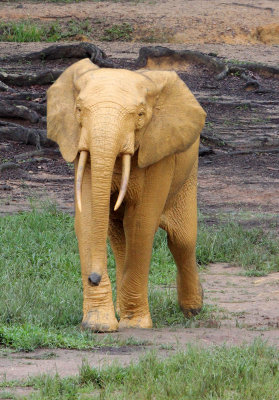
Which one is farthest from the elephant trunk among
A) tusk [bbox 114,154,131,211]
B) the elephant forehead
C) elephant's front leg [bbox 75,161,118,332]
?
the elephant forehead

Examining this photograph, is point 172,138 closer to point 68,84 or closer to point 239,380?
point 68,84

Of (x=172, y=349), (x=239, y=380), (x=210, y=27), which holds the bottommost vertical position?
(x=210, y=27)

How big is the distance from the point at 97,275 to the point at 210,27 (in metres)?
17.4

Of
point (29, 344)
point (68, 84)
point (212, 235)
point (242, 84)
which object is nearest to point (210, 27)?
point (242, 84)

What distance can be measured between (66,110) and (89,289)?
116 centimetres

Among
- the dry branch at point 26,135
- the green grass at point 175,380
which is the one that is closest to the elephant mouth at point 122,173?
the green grass at point 175,380

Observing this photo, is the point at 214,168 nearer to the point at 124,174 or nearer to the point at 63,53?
the point at 63,53

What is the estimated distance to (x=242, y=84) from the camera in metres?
18.7

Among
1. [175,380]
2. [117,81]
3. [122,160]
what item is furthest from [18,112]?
[175,380]

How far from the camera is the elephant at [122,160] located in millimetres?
5410

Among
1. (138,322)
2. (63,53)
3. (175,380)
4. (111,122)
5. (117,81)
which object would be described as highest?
(117,81)

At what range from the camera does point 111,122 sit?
5.34m

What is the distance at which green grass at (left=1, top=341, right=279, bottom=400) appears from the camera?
4.23m

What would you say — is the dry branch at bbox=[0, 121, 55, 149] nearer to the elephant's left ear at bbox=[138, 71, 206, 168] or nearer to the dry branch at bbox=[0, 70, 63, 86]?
the dry branch at bbox=[0, 70, 63, 86]
